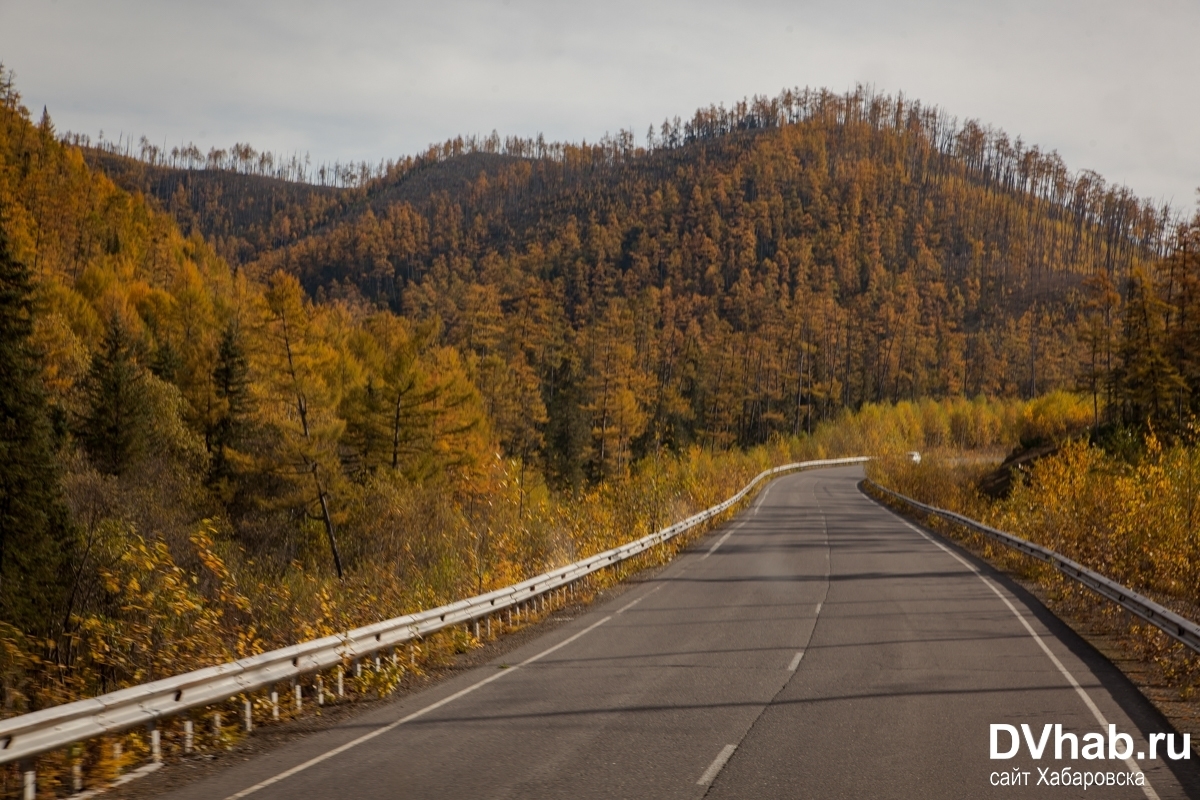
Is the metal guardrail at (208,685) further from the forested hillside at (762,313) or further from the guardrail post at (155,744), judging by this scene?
the forested hillside at (762,313)

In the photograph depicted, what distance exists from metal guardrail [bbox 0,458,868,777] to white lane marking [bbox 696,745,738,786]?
4.24 meters

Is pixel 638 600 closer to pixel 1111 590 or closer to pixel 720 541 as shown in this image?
pixel 1111 590

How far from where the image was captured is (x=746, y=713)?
8797mm

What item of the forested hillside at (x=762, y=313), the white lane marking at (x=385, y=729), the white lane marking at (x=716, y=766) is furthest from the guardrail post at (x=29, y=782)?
the forested hillside at (x=762, y=313)

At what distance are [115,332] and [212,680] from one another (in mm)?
41633

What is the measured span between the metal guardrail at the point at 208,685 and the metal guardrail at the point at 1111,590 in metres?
8.79

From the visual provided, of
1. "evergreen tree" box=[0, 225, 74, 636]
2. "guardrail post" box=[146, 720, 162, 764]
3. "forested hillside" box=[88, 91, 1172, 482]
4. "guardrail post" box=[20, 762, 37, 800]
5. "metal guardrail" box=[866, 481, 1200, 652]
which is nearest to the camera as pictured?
"guardrail post" box=[20, 762, 37, 800]

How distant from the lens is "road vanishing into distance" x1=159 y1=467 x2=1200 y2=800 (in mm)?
6805

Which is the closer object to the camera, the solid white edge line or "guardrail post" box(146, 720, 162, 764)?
"guardrail post" box(146, 720, 162, 764)

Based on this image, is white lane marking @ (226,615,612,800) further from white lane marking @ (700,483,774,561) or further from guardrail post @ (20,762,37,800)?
white lane marking @ (700,483,774,561)

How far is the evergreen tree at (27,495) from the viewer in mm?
27453

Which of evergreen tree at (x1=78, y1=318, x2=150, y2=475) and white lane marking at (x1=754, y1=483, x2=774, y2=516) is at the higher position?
evergreen tree at (x1=78, y1=318, x2=150, y2=475)

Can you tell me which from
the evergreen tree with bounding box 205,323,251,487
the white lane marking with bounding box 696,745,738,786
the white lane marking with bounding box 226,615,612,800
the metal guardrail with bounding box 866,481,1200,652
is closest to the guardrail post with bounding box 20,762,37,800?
the white lane marking with bounding box 226,615,612,800

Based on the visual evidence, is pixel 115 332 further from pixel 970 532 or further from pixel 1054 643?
pixel 1054 643
